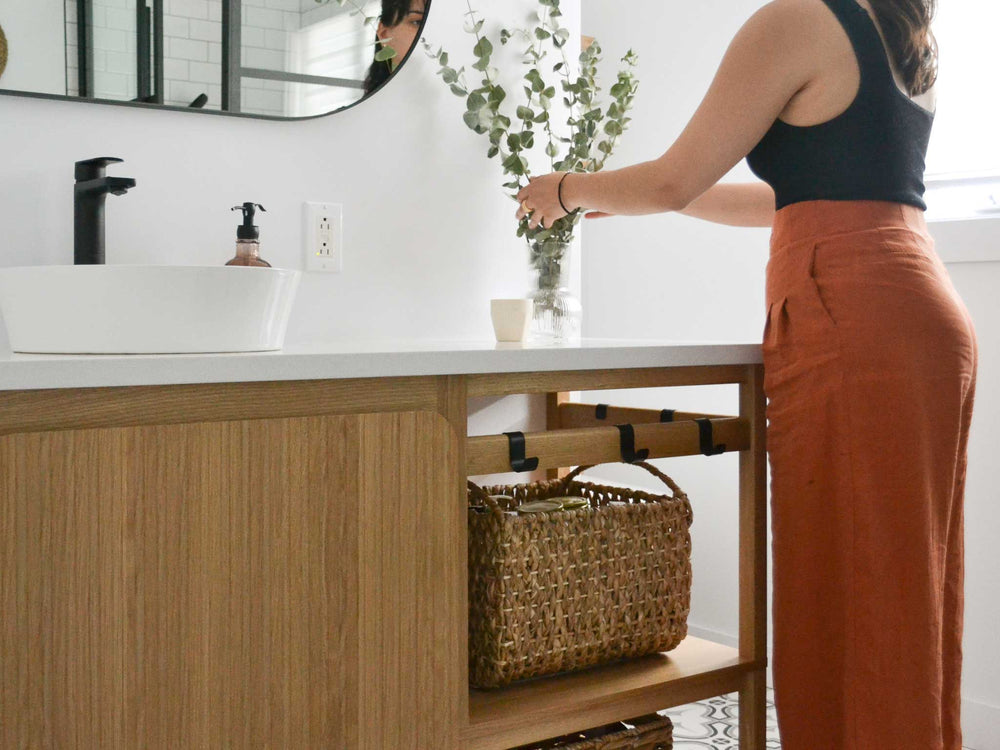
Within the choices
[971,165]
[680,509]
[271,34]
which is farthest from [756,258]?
[271,34]

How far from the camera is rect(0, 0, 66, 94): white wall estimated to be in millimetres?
1378

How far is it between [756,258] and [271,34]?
1495mm

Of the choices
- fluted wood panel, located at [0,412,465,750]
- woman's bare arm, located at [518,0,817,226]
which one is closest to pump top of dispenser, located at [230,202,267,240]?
fluted wood panel, located at [0,412,465,750]

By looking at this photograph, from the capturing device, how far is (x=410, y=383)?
1.22 meters

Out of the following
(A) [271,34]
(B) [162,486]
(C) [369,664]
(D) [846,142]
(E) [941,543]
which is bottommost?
(C) [369,664]

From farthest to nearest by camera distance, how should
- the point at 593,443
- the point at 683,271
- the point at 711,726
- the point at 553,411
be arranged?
1. the point at 683,271
2. the point at 711,726
3. the point at 553,411
4. the point at 593,443

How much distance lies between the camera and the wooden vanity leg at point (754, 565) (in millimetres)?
1536

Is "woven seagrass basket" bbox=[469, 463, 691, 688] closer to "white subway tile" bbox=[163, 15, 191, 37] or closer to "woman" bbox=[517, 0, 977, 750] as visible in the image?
"woman" bbox=[517, 0, 977, 750]

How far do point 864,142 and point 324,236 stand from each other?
861mm

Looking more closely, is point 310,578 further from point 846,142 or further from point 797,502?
point 846,142

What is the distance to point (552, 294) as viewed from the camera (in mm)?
1738

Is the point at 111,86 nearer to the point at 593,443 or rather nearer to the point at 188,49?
the point at 188,49

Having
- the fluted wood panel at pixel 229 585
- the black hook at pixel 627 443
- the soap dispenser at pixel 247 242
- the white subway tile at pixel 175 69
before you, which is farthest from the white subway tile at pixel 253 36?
the black hook at pixel 627 443

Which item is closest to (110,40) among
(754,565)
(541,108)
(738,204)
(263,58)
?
→ (263,58)
